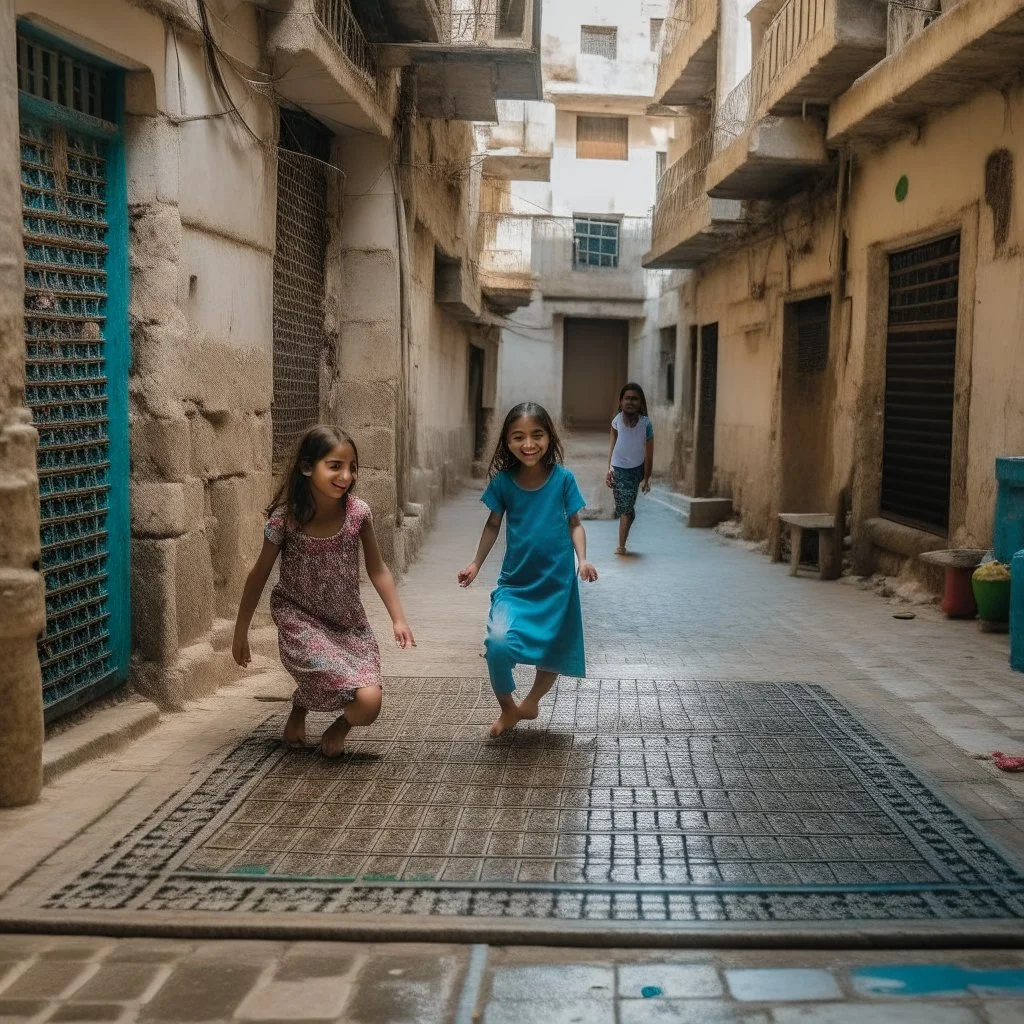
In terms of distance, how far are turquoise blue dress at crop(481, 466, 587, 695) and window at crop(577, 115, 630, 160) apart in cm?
2970

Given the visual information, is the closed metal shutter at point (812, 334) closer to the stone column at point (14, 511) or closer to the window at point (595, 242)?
the stone column at point (14, 511)

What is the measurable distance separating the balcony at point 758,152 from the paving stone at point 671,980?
9501mm

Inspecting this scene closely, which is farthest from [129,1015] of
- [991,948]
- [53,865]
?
[991,948]

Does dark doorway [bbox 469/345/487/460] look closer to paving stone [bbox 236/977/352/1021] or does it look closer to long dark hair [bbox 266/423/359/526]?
long dark hair [bbox 266/423/359/526]

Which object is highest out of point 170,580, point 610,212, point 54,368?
point 610,212

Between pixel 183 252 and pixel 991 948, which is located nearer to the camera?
pixel 991 948

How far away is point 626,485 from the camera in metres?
12.4

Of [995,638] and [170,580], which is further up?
[170,580]

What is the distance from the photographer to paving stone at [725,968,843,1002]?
9.85ft

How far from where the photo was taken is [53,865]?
374 centimetres

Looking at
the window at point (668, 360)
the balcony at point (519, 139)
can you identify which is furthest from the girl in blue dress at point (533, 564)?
the window at point (668, 360)

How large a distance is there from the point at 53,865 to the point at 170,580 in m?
2.02

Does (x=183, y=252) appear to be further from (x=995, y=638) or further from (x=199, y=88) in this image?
(x=995, y=638)

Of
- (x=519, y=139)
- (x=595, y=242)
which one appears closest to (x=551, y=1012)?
(x=519, y=139)
